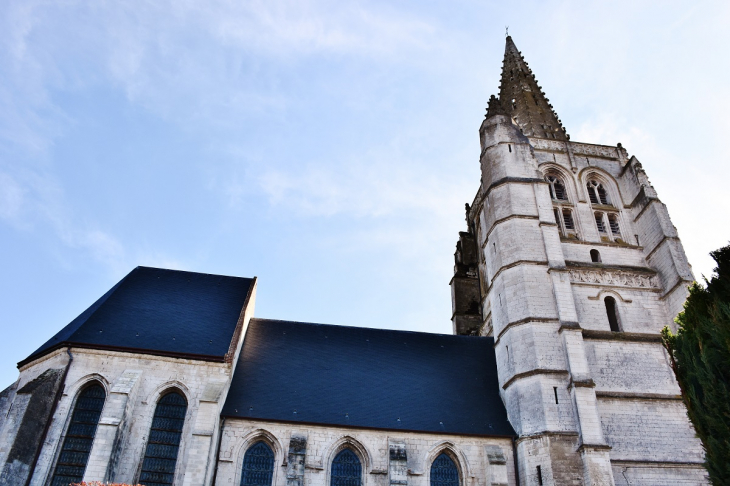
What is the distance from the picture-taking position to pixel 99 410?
14602 mm

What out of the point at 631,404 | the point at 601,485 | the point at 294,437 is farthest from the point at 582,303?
the point at 294,437

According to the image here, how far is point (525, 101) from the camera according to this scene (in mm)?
25500

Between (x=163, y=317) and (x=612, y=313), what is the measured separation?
1481 centimetres

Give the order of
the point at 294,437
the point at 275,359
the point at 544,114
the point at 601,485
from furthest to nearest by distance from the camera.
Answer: the point at 544,114
the point at 275,359
the point at 294,437
the point at 601,485

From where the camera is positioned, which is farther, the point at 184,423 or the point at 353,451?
the point at 353,451

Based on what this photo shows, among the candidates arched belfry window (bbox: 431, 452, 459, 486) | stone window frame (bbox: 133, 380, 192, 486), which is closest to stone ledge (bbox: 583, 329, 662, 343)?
arched belfry window (bbox: 431, 452, 459, 486)

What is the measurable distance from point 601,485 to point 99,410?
43.5 feet

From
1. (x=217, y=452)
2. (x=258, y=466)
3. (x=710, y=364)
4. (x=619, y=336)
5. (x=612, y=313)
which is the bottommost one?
(x=258, y=466)

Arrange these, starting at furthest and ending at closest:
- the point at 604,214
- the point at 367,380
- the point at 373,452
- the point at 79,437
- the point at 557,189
→ the point at 557,189
the point at 604,214
the point at 367,380
the point at 373,452
the point at 79,437

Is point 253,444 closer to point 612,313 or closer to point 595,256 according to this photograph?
point 612,313

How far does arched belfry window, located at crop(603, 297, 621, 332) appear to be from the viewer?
18045 millimetres

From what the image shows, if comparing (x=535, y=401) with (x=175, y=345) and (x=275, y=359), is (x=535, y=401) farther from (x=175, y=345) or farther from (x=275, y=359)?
(x=175, y=345)

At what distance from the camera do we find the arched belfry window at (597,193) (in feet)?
71.8

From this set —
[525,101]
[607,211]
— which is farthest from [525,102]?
[607,211]
